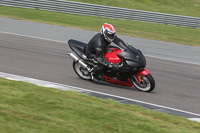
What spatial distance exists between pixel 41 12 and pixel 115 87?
1528 centimetres

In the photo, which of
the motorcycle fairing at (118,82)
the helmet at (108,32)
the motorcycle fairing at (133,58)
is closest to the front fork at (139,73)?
the motorcycle fairing at (133,58)

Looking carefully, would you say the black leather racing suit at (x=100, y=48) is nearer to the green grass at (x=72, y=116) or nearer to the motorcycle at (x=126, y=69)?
the motorcycle at (x=126, y=69)

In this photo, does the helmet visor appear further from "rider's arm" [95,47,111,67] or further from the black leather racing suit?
"rider's arm" [95,47,111,67]

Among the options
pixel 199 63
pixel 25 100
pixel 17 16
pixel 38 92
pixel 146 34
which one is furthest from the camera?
pixel 17 16

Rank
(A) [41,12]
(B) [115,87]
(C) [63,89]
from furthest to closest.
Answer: (A) [41,12]
(B) [115,87]
(C) [63,89]

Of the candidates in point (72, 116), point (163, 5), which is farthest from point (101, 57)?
point (163, 5)

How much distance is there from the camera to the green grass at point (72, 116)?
204 inches

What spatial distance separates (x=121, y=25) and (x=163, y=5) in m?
10.2

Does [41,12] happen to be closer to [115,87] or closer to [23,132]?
[115,87]

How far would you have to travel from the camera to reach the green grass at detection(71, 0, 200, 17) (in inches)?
1091

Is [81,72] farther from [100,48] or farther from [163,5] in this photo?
[163,5]

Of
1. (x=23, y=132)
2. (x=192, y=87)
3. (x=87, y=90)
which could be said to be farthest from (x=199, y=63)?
(x=23, y=132)

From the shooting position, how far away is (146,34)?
19.2 meters

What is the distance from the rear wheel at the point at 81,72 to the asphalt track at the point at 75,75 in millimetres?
148
